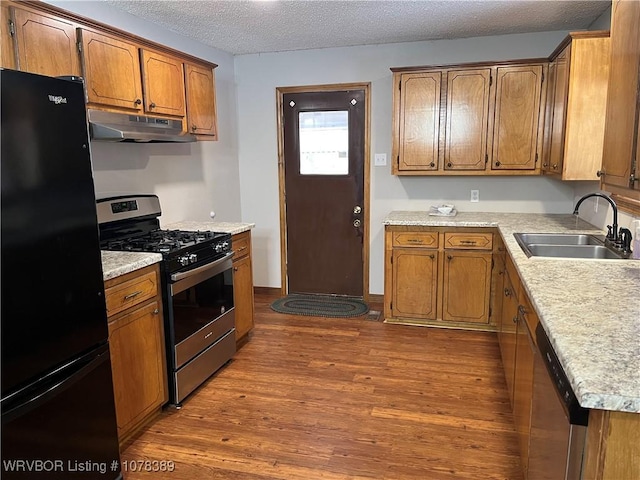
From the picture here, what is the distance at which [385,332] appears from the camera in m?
3.90

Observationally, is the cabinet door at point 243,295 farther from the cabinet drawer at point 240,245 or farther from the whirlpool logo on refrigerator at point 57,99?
the whirlpool logo on refrigerator at point 57,99

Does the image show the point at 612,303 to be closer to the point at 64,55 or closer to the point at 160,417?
the point at 160,417

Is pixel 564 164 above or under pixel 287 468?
above

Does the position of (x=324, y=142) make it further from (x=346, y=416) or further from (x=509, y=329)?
(x=346, y=416)

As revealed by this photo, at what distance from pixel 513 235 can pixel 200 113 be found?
2.38 metres

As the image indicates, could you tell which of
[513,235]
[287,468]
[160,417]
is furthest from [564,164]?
[160,417]

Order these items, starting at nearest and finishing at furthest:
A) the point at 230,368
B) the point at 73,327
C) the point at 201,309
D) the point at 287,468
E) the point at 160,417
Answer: the point at 73,327
the point at 287,468
the point at 160,417
the point at 201,309
the point at 230,368

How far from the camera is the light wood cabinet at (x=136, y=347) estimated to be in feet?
7.34

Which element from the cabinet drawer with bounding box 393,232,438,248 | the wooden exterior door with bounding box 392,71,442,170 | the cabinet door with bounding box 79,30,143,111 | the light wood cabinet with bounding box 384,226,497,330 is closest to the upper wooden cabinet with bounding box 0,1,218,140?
the cabinet door with bounding box 79,30,143,111

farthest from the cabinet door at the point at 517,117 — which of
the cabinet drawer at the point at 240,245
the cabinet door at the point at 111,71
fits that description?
the cabinet door at the point at 111,71

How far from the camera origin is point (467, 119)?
3.91 metres

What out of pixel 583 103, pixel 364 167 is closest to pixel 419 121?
pixel 364 167

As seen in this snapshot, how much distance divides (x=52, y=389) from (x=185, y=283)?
106cm

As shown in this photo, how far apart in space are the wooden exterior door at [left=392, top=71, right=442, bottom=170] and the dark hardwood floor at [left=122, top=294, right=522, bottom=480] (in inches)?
59.8
